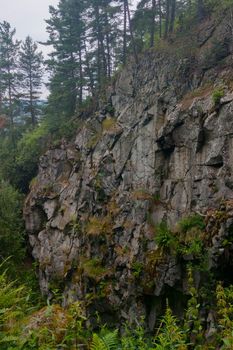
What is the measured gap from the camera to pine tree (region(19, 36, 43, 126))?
3844 cm

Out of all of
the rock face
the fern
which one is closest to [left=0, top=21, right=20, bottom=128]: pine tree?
the rock face

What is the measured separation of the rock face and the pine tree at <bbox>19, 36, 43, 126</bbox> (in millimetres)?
15408

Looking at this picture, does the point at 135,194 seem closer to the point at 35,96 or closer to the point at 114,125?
the point at 114,125

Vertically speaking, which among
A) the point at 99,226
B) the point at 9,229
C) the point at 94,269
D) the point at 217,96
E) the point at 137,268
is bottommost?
the point at 94,269

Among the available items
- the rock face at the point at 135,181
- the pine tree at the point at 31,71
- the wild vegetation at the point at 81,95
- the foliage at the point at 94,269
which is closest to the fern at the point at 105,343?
the wild vegetation at the point at 81,95

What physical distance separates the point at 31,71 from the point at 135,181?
25.9 meters

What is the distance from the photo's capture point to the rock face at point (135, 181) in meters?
15.1

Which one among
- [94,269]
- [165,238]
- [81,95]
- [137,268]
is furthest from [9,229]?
[81,95]

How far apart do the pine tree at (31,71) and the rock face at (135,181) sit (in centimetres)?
1541

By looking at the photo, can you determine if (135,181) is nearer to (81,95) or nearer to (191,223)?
(191,223)

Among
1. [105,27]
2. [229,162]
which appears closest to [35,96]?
[105,27]

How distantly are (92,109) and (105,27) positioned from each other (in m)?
7.81

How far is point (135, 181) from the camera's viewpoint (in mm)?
18859

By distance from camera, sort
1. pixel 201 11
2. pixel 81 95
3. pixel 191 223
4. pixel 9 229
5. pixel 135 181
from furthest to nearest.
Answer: pixel 81 95, pixel 201 11, pixel 9 229, pixel 135 181, pixel 191 223
